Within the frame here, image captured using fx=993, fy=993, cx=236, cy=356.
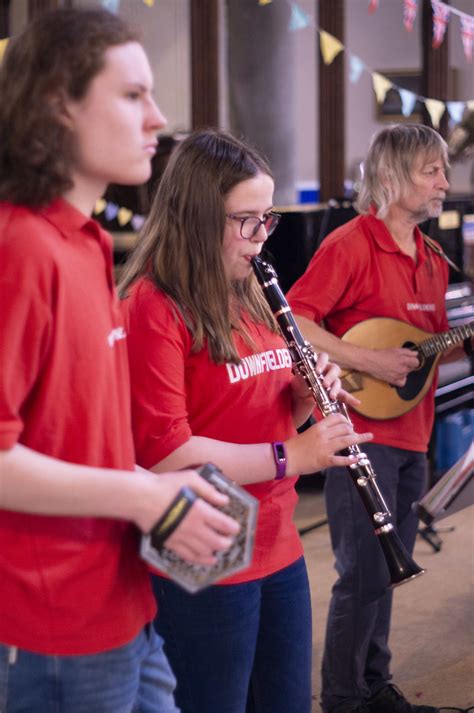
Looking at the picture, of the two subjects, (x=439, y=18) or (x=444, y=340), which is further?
(x=439, y=18)

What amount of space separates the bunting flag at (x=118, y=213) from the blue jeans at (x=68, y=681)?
12.6ft

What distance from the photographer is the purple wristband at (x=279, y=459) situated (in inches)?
71.2

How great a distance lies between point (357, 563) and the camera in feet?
9.11

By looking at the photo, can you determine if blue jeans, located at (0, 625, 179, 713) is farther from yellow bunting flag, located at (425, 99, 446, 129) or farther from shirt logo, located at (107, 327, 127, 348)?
yellow bunting flag, located at (425, 99, 446, 129)

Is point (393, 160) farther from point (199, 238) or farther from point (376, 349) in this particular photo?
point (199, 238)

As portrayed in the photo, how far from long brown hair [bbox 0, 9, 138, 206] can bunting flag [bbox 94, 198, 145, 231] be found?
3762 millimetres

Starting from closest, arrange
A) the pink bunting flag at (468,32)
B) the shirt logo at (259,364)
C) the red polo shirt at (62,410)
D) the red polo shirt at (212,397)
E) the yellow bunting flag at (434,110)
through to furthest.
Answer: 1. the red polo shirt at (62,410)
2. the red polo shirt at (212,397)
3. the shirt logo at (259,364)
4. the pink bunting flag at (468,32)
5. the yellow bunting flag at (434,110)

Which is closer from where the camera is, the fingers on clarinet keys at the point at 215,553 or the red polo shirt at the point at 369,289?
the fingers on clarinet keys at the point at 215,553

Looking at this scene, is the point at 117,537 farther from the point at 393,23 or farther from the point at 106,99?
the point at 393,23

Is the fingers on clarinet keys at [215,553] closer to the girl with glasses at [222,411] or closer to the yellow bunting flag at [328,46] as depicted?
the girl with glasses at [222,411]

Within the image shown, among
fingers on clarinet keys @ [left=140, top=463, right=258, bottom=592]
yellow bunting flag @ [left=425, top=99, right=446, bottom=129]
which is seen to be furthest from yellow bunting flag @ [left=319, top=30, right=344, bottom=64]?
fingers on clarinet keys @ [left=140, top=463, right=258, bottom=592]

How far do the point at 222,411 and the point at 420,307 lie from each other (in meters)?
1.25

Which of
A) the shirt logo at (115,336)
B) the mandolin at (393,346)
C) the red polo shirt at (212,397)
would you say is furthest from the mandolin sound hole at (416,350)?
the shirt logo at (115,336)

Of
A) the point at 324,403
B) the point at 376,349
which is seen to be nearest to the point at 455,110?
the point at 376,349
